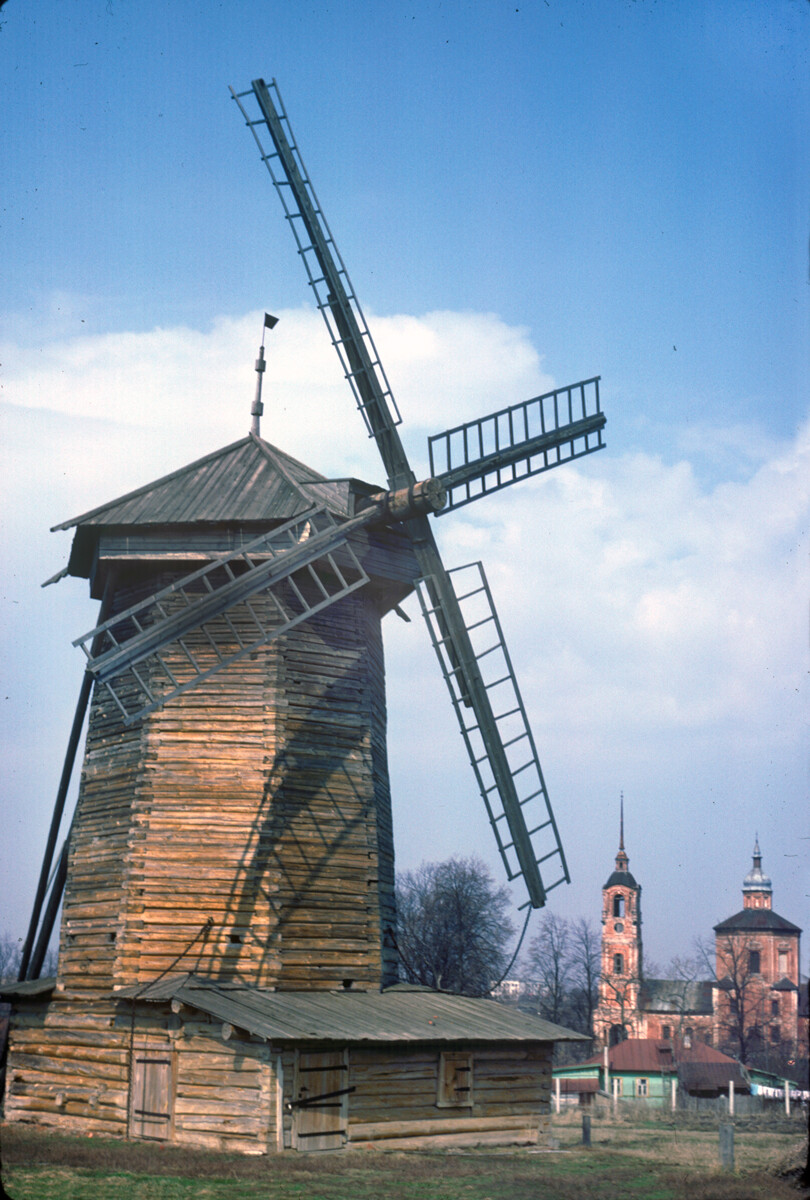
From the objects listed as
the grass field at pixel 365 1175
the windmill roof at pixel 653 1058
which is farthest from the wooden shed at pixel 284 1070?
the windmill roof at pixel 653 1058

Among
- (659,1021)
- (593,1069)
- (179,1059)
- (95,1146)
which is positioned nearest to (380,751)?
(179,1059)

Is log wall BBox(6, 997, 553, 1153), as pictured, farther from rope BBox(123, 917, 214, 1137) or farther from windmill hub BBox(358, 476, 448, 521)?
windmill hub BBox(358, 476, 448, 521)

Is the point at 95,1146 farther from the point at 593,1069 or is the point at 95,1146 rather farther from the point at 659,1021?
the point at 659,1021

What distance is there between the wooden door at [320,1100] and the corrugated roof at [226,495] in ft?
24.4

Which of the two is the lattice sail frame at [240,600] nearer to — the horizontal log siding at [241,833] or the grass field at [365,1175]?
the horizontal log siding at [241,833]

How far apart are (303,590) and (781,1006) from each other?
3541 inches

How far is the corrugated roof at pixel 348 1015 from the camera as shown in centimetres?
1491

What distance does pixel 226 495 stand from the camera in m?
18.7

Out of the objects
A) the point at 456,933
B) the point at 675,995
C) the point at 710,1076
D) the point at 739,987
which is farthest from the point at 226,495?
the point at 675,995

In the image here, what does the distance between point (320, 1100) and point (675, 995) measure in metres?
90.9

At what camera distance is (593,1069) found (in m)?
59.0

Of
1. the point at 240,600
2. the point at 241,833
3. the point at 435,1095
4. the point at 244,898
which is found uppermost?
the point at 240,600

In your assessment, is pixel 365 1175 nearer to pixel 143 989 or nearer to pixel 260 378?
A: pixel 143 989

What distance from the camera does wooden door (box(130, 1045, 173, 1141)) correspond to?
1556 cm
